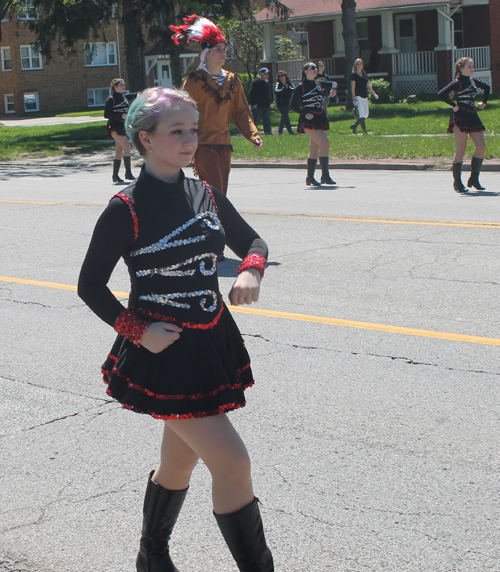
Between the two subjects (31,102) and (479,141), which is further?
(31,102)

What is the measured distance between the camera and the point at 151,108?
2867 mm

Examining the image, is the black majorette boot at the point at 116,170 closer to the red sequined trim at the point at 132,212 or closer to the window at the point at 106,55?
the red sequined trim at the point at 132,212

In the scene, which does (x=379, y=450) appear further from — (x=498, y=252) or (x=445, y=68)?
(x=445, y=68)

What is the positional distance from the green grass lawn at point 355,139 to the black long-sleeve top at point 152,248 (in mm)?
14841

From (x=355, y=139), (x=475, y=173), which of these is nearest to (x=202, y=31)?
(x=475, y=173)

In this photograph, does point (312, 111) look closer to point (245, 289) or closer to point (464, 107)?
point (464, 107)

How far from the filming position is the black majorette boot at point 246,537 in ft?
9.14

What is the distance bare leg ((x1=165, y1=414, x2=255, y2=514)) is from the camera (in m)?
2.75

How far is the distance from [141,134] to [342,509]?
1.81 metres

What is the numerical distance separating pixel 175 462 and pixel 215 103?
5936mm

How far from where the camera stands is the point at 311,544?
3299mm

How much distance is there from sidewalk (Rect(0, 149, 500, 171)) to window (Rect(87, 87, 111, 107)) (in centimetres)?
3529

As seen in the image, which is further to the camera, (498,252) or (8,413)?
(498,252)

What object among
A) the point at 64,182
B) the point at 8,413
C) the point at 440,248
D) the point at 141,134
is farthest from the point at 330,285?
the point at 64,182
